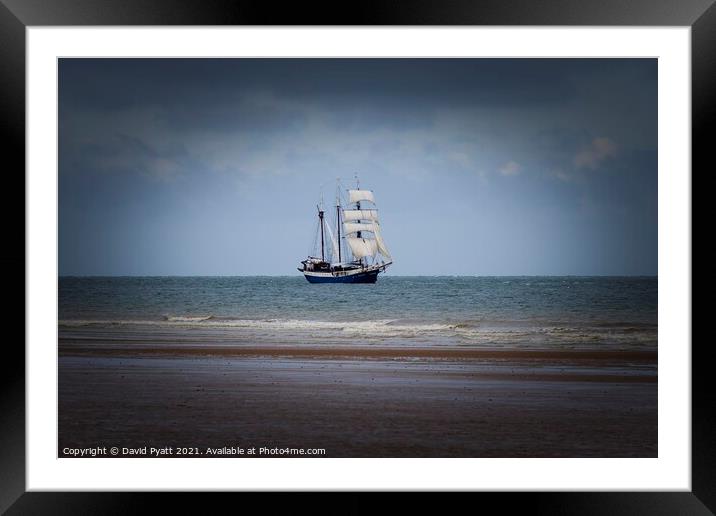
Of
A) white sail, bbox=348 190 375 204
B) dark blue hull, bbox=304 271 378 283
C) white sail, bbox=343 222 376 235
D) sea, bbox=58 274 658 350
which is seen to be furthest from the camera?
dark blue hull, bbox=304 271 378 283

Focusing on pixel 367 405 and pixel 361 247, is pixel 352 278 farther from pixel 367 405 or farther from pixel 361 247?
pixel 367 405

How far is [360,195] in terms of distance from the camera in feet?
31.0

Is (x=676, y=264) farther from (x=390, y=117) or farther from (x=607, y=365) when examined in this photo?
(x=390, y=117)

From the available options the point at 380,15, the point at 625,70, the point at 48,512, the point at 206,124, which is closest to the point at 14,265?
the point at 48,512

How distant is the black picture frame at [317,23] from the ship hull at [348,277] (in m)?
10.8

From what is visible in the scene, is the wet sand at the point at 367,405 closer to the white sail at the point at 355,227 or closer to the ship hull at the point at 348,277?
the white sail at the point at 355,227

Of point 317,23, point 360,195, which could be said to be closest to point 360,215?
point 360,195

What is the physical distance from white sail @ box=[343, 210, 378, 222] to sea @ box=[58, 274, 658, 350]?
64.6 inches

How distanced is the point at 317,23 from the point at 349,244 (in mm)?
10145

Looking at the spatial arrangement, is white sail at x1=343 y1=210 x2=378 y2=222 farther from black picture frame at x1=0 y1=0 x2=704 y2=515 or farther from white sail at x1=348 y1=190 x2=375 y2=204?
black picture frame at x1=0 y1=0 x2=704 y2=515

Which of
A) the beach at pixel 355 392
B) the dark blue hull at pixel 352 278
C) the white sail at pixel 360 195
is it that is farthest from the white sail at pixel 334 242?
the beach at pixel 355 392

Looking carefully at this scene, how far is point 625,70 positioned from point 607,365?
365 centimetres

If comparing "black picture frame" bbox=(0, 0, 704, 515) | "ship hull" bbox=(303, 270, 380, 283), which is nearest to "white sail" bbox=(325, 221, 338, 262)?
"ship hull" bbox=(303, 270, 380, 283)

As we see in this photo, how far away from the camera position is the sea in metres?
8.54
